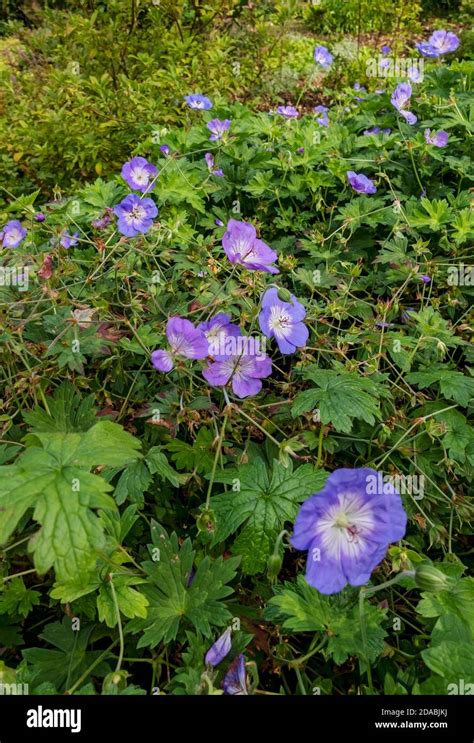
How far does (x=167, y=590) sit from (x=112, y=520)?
0.19m

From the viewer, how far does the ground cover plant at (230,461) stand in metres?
1.06

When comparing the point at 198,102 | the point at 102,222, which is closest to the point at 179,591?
the point at 102,222

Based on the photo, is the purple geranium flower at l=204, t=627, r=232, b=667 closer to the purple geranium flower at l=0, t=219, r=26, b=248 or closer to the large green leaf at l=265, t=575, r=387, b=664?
the large green leaf at l=265, t=575, r=387, b=664

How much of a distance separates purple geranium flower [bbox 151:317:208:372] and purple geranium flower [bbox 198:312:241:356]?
6 centimetres

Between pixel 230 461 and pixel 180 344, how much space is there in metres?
0.34

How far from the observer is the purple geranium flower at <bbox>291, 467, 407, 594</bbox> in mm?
1007

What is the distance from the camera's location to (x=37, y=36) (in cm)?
387

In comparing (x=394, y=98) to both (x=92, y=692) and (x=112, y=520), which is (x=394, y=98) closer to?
(x=112, y=520)

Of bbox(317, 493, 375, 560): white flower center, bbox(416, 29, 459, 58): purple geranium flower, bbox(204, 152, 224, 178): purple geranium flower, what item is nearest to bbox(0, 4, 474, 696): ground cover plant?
bbox(317, 493, 375, 560): white flower center

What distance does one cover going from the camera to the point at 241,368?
148cm

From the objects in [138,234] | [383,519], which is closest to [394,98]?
[138,234]

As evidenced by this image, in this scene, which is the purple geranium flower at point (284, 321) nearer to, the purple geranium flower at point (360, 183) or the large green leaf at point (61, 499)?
the large green leaf at point (61, 499)

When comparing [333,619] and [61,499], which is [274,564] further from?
[61,499]
